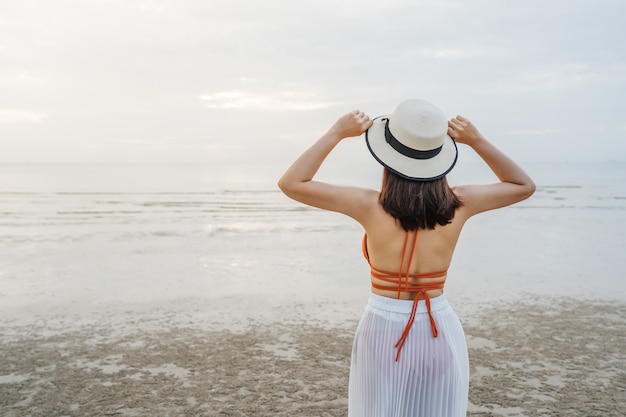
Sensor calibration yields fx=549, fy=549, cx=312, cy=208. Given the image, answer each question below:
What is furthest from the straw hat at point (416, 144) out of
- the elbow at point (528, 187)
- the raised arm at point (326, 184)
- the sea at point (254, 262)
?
the elbow at point (528, 187)

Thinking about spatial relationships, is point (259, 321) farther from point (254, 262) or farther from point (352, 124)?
point (352, 124)

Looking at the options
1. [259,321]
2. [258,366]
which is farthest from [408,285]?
[259,321]

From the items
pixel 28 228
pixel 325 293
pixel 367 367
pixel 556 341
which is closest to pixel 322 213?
pixel 28 228

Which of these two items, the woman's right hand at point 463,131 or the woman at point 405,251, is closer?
the woman at point 405,251

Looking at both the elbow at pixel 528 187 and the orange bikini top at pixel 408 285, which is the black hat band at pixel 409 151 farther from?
the elbow at pixel 528 187

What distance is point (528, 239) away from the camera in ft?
50.2

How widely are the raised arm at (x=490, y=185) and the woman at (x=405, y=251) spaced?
3 centimetres

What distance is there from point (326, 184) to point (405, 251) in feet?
1.37

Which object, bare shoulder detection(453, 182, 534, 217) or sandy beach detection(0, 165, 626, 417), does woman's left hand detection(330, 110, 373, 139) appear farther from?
sandy beach detection(0, 165, 626, 417)

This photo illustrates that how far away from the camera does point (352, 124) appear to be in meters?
2.26

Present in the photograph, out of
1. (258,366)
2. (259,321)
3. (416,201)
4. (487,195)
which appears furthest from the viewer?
(259,321)

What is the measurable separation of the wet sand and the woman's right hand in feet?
9.70

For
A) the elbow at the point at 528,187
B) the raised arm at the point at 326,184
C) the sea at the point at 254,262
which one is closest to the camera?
the raised arm at the point at 326,184

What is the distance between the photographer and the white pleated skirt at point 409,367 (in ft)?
7.16
